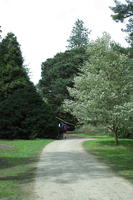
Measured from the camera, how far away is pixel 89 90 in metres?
25.5

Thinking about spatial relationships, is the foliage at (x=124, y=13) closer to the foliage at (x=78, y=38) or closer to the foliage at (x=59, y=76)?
the foliage at (x=59, y=76)

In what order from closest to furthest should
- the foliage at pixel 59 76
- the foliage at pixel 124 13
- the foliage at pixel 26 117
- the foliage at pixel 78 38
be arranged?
the foliage at pixel 124 13 < the foliage at pixel 26 117 < the foliage at pixel 59 76 < the foliage at pixel 78 38

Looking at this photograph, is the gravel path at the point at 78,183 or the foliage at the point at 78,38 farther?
the foliage at the point at 78,38

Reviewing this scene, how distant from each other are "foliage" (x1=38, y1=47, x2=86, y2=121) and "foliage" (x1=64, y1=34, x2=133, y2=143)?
2408 cm

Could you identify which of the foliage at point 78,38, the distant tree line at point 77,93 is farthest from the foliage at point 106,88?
the foliage at point 78,38

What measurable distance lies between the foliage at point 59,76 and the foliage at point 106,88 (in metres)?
24.1

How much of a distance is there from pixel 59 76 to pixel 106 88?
1214 inches

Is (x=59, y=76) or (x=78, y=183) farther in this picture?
(x=59, y=76)

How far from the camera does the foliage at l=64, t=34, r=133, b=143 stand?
23234 millimetres

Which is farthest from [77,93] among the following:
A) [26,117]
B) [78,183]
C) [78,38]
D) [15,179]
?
[78,38]

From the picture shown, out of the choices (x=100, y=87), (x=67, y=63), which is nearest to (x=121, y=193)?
(x=100, y=87)

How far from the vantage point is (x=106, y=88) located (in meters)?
23.6

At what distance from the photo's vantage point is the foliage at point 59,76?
51406 millimetres

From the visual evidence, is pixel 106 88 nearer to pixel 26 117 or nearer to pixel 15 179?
pixel 26 117
